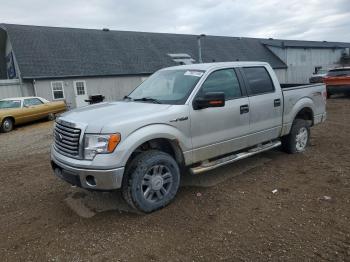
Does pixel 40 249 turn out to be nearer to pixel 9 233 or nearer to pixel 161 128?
pixel 9 233

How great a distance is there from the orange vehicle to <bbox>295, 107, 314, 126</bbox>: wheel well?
37.1ft

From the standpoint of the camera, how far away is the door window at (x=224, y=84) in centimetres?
479

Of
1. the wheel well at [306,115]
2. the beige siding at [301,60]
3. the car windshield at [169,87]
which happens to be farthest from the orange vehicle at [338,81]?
the beige siding at [301,60]

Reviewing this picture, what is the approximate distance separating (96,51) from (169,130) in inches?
838

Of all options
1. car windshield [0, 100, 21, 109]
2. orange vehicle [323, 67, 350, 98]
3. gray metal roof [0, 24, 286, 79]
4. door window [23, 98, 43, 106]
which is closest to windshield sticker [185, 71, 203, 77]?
car windshield [0, 100, 21, 109]

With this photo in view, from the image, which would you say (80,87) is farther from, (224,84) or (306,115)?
(224,84)

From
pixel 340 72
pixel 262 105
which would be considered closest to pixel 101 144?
pixel 262 105

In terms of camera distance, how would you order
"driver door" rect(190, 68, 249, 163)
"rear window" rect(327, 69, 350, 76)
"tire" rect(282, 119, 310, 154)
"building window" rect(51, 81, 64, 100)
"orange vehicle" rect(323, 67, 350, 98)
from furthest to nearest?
"building window" rect(51, 81, 64, 100), "rear window" rect(327, 69, 350, 76), "orange vehicle" rect(323, 67, 350, 98), "tire" rect(282, 119, 310, 154), "driver door" rect(190, 68, 249, 163)

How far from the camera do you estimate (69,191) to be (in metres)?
5.07

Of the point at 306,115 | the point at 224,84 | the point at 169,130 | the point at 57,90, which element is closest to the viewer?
the point at 169,130

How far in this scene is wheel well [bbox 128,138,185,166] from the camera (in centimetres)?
424

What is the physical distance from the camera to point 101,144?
3.69 metres

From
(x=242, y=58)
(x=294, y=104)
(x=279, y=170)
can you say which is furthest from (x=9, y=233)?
(x=242, y=58)

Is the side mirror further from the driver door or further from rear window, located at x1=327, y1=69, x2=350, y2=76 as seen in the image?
rear window, located at x1=327, y1=69, x2=350, y2=76
